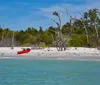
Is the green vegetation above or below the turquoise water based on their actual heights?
above

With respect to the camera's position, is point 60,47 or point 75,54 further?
point 60,47

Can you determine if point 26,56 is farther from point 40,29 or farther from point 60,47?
point 40,29

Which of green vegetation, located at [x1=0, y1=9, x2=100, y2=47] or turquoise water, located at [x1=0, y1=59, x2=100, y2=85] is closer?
turquoise water, located at [x1=0, y1=59, x2=100, y2=85]

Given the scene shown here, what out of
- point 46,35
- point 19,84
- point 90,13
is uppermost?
point 90,13

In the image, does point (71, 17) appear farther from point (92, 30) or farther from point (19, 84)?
point (19, 84)

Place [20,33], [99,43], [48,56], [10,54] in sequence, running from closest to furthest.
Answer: [48,56], [10,54], [99,43], [20,33]

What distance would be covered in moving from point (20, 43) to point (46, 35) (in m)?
3.53

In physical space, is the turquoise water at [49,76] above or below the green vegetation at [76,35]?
below

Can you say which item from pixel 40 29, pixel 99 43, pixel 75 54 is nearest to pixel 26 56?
pixel 75 54

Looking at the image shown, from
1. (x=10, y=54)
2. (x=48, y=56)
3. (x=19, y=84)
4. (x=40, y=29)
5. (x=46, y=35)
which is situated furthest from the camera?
(x=40, y=29)

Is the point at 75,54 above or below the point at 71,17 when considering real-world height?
below

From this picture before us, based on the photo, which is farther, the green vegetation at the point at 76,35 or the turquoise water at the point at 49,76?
the green vegetation at the point at 76,35

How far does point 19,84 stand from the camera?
9883 mm

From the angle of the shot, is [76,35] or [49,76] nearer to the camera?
[49,76]
